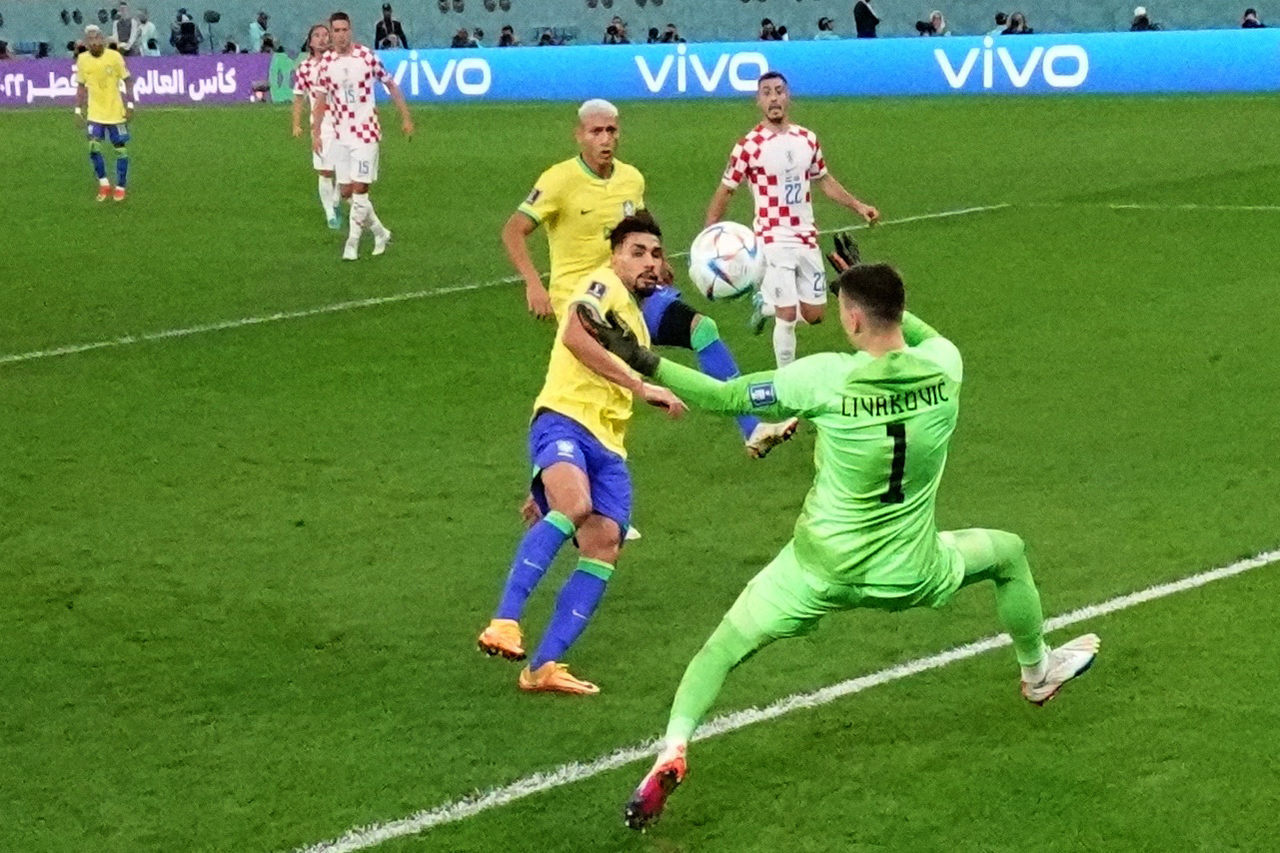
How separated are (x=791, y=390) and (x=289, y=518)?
5059 millimetres

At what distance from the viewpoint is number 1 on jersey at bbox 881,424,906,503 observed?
640 cm

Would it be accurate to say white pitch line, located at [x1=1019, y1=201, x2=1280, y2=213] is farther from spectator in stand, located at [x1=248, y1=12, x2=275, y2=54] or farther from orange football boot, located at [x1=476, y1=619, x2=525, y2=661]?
spectator in stand, located at [x1=248, y1=12, x2=275, y2=54]

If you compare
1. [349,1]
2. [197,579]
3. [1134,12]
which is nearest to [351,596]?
[197,579]

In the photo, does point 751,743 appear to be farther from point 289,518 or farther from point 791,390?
point 289,518

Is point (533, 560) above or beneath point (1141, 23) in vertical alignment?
above

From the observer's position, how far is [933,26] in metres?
44.2

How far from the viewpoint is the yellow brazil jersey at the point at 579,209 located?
10570 millimetres

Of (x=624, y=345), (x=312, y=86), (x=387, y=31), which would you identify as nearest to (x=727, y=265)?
(x=624, y=345)

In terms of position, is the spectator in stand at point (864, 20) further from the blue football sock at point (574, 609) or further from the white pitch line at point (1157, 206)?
the blue football sock at point (574, 609)

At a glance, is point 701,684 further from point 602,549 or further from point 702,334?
point 702,334

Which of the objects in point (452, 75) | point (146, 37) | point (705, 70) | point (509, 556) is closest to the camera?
point (509, 556)

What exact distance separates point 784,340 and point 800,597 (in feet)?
24.2

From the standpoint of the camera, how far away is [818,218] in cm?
2323

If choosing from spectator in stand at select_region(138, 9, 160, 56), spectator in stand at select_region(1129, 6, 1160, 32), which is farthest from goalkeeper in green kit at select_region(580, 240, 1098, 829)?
spectator in stand at select_region(138, 9, 160, 56)
